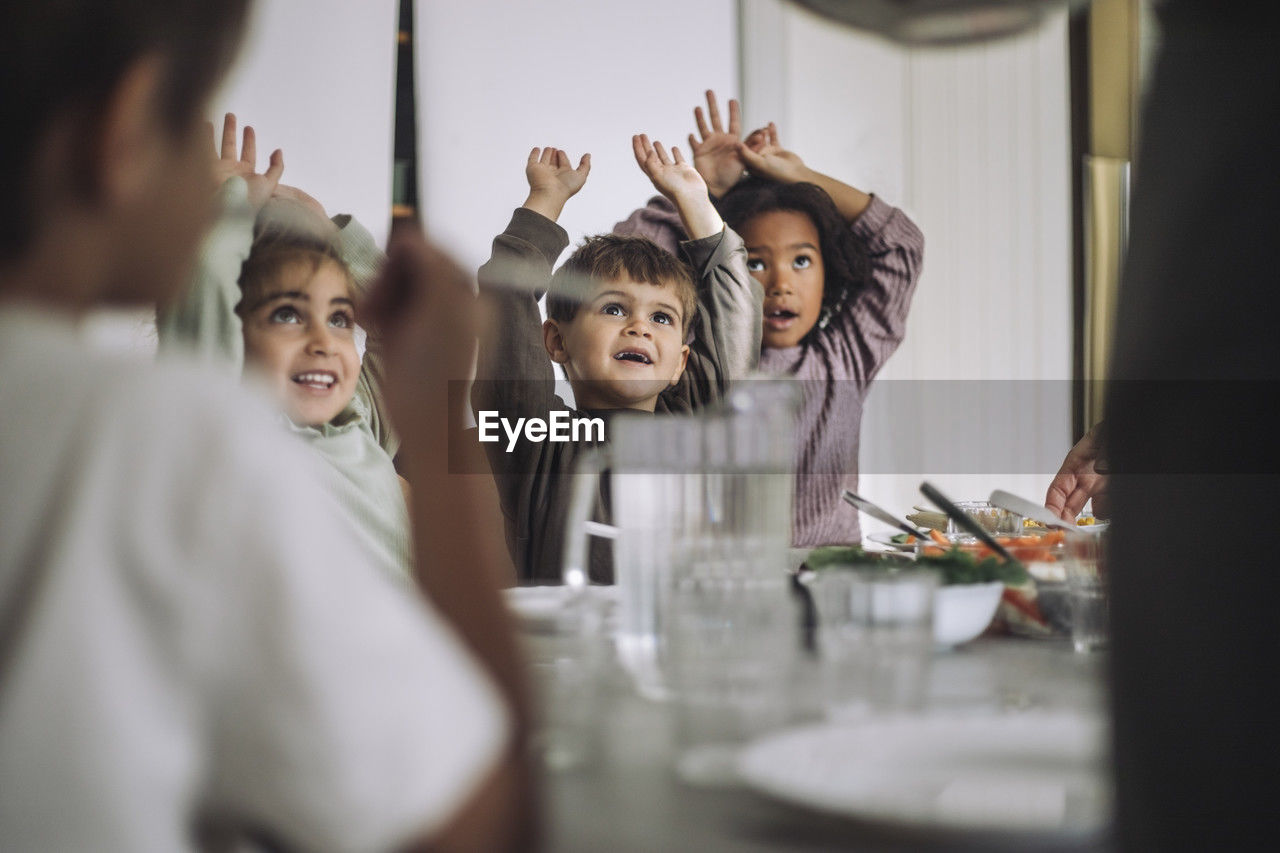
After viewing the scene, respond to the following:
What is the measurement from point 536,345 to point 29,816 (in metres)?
2.26

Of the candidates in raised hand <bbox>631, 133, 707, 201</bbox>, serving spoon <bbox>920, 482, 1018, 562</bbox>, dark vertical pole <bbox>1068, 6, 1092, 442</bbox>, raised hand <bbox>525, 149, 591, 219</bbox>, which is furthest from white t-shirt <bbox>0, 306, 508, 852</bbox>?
dark vertical pole <bbox>1068, 6, 1092, 442</bbox>

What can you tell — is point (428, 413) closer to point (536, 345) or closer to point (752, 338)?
point (536, 345)

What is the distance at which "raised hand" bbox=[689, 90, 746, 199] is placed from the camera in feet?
9.80

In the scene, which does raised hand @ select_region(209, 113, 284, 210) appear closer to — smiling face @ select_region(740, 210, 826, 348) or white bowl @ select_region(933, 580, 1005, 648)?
smiling face @ select_region(740, 210, 826, 348)

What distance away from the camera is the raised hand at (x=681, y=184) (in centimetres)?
281

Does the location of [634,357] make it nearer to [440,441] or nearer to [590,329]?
[590,329]

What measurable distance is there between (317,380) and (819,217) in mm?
1463

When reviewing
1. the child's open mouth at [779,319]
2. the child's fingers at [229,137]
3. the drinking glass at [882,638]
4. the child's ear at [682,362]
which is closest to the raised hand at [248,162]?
the child's fingers at [229,137]

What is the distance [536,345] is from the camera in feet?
8.49

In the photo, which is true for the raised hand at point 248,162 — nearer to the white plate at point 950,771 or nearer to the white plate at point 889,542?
the white plate at point 889,542

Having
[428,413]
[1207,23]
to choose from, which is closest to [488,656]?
[428,413]

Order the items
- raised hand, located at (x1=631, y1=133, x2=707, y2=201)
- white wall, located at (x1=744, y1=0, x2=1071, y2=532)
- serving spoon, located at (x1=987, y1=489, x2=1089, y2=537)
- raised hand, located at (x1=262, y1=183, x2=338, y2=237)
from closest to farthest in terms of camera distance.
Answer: serving spoon, located at (x1=987, y1=489, x2=1089, y2=537) → raised hand, located at (x1=262, y1=183, x2=338, y2=237) → raised hand, located at (x1=631, y1=133, x2=707, y2=201) → white wall, located at (x1=744, y1=0, x2=1071, y2=532)

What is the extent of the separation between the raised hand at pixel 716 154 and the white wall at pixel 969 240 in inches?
13.8

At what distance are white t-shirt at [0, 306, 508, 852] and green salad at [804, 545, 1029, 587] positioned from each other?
577 mm
